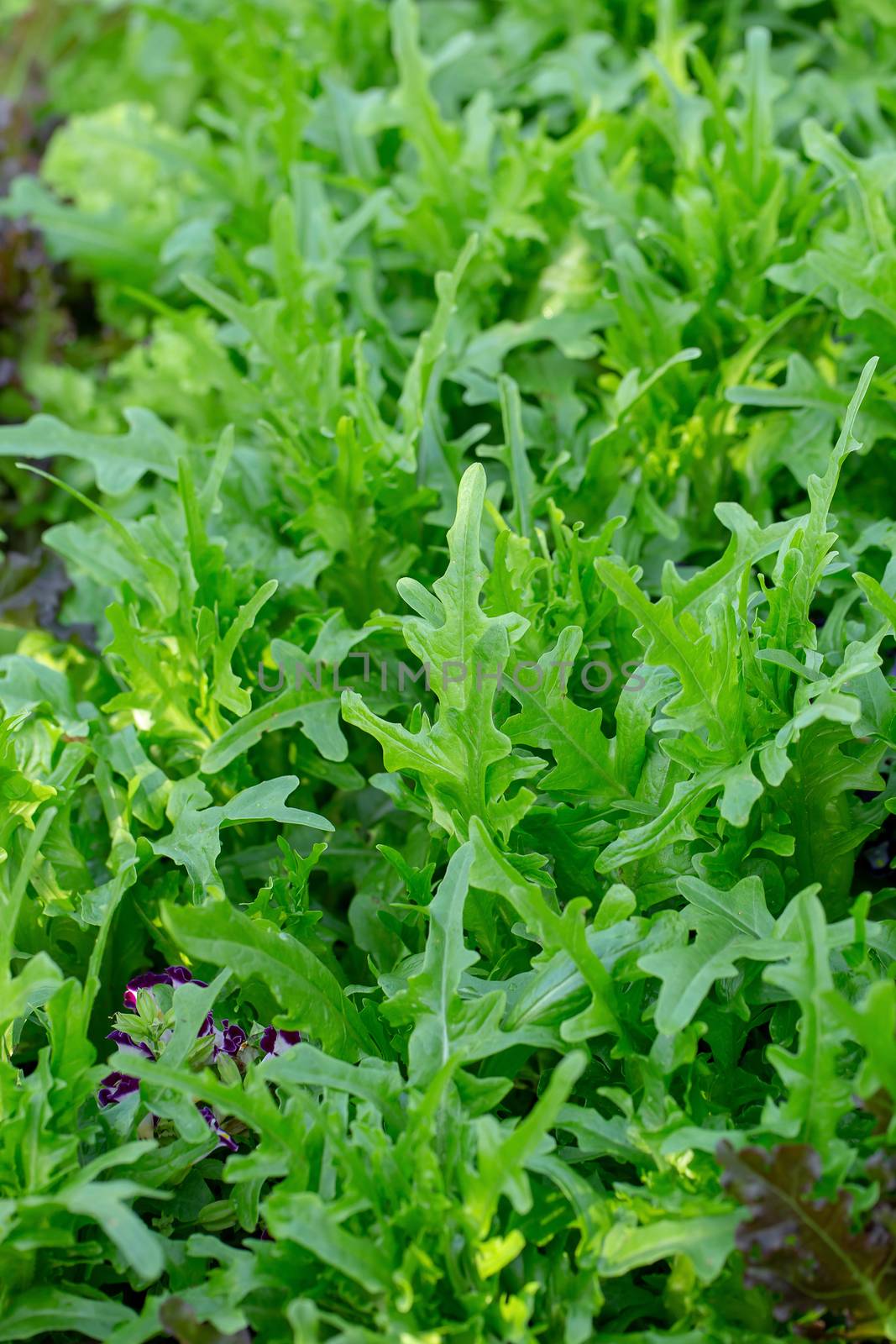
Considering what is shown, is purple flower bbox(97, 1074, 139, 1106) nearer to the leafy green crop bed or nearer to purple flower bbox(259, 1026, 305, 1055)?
the leafy green crop bed

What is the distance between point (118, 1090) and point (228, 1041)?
11cm

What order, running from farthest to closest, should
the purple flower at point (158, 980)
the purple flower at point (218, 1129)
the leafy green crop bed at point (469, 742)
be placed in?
the purple flower at point (158, 980), the purple flower at point (218, 1129), the leafy green crop bed at point (469, 742)

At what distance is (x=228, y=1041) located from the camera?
1147 millimetres

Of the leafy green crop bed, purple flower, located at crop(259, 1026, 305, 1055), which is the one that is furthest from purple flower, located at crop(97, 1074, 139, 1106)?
purple flower, located at crop(259, 1026, 305, 1055)

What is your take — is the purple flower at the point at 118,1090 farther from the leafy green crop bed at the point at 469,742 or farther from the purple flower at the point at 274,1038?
the purple flower at the point at 274,1038

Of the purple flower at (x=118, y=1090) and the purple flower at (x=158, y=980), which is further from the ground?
the purple flower at (x=158, y=980)

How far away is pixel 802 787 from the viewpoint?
3.81 feet

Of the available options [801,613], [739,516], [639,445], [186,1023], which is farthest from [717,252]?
[186,1023]

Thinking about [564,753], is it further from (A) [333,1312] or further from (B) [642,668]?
(A) [333,1312]

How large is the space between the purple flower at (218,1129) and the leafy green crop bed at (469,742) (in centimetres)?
1

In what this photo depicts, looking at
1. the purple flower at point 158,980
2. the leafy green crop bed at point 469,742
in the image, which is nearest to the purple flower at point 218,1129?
the leafy green crop bed at point 469,742

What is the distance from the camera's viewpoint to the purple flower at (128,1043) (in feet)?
3.75

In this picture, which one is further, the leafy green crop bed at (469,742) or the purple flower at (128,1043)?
the purple flower at (128,1043)

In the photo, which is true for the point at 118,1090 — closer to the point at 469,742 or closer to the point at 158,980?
the point at 158,980
